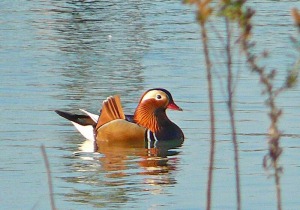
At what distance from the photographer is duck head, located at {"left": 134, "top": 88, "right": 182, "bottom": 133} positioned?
12.5 meters

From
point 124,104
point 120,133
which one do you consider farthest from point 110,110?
point 124,104

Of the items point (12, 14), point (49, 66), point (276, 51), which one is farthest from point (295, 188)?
point (12, 14)

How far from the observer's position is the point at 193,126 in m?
12.7

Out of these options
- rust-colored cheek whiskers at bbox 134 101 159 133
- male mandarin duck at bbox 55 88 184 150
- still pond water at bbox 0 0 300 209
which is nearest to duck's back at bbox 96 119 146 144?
male mandarin duck at bbox 55 88 184 150

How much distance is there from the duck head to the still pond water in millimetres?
392

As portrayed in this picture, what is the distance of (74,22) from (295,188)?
15.0 meters

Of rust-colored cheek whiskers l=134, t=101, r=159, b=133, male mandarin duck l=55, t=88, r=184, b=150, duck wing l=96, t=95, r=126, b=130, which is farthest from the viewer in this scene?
rust-colored cheek whiskers l=134, t=101, r=159, b=133

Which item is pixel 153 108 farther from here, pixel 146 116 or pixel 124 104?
pixel 124 104

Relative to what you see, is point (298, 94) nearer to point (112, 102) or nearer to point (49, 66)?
point (112, 102)

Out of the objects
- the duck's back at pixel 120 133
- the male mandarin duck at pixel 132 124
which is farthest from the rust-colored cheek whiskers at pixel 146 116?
the duck's back at pixel 120 133

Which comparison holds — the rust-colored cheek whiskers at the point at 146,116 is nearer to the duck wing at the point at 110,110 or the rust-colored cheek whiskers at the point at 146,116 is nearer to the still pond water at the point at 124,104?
the duck wing at the point at 110,110

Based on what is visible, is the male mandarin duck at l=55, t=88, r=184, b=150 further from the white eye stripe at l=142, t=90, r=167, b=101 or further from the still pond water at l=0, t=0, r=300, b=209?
the still pond water at l=0, t=0, r=300, b=209

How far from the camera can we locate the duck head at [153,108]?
12.5m

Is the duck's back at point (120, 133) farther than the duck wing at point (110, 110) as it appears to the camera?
Yes
